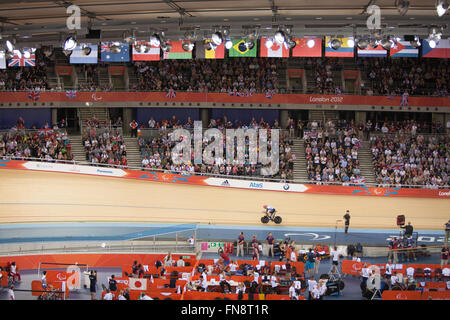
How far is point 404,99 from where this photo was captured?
3103 cm

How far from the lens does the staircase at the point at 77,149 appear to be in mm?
28952

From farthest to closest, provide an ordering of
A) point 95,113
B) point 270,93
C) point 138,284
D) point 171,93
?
point 95,113, point 171,93, point 270,93, point 138,284

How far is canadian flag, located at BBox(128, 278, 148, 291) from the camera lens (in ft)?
47.2

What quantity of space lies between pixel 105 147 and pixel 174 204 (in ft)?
26.9

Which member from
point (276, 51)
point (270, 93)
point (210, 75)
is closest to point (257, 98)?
point (270, 93)

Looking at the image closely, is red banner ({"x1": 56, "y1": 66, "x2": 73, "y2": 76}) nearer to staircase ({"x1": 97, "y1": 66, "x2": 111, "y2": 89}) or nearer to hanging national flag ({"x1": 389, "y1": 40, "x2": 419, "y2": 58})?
staircase ({"x1": 97, "y1": 66, "x2": 111, "y2": 89})

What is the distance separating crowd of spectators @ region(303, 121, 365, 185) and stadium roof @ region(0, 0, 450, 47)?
13.2 m

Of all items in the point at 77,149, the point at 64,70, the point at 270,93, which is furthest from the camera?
the point at 64,70

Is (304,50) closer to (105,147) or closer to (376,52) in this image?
(376,52)

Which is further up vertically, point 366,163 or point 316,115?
point 316,115

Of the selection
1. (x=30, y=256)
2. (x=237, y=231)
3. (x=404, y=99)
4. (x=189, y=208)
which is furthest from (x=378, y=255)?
(x=404, y=99)

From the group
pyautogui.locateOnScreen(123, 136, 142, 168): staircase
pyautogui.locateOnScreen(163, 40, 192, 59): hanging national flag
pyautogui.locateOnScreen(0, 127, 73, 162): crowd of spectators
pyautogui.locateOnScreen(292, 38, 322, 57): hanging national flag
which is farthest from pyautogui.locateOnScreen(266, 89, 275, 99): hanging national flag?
pyautogui.locateOnScreen(0, 127, 73, 162): crowd of spectators

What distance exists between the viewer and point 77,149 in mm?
29719

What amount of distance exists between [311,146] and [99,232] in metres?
16.7
